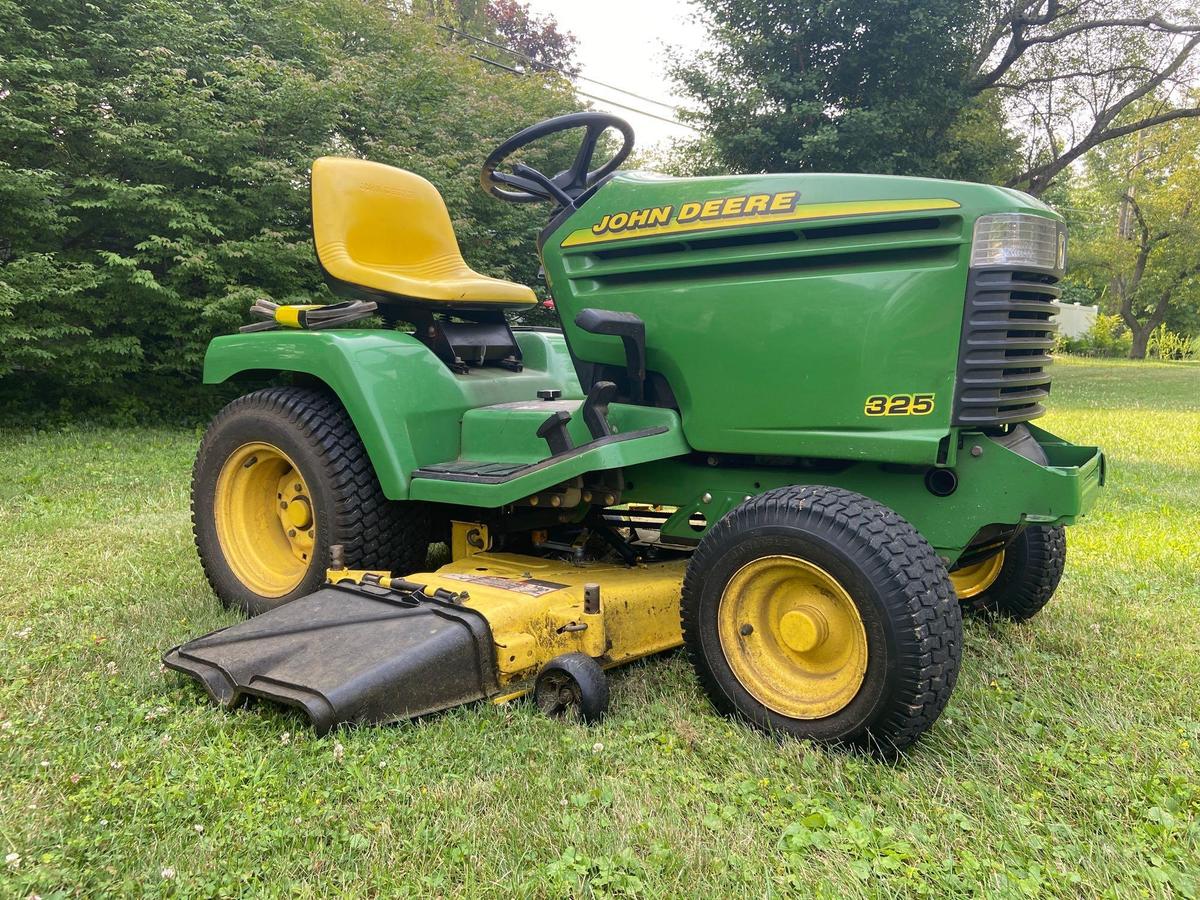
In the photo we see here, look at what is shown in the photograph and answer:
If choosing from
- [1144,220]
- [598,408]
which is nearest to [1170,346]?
[1144,220]

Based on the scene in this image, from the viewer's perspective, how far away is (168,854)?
64.4 inches

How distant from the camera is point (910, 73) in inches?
501

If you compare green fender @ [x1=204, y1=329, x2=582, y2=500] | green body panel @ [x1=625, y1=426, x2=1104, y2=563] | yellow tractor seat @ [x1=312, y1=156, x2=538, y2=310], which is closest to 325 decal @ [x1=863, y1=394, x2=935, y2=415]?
green body panel @ [x1=625, y1=426, x2=1104, y2=563]

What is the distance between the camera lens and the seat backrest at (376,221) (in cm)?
328

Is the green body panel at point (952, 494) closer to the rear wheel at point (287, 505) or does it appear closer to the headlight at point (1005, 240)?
the headlight at point (1005, 240)

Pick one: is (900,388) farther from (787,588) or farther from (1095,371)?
(1095,371)

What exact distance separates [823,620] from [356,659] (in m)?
1.17

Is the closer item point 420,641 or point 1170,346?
point 420,641

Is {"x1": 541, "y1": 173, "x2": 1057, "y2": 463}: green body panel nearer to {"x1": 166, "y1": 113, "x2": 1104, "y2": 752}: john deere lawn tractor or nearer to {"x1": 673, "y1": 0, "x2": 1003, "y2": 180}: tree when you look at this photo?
{"x1": 166, "y1": 113, "x2": 1104, "y2": 752}: john deere lawn tractor

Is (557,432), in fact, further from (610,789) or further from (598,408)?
(610,789)

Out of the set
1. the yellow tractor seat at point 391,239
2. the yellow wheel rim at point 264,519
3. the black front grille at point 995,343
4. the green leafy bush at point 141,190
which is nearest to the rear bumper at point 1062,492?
the black front grille at point 995,343

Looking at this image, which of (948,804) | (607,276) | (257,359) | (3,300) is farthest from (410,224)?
(3,300)

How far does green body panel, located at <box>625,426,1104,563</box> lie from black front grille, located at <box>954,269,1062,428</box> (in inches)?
4.2

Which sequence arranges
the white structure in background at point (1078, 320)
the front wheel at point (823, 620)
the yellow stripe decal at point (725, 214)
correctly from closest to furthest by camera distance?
the front wheel at point (823, 620)
the yellow stripe decal at point (725, 214)
the white structure in background at point (1078, 320)
